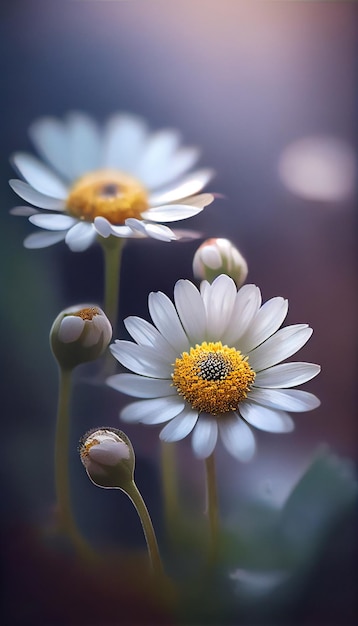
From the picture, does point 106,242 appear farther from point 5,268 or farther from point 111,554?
point 111,554

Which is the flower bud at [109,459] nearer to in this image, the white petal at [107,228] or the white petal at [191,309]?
the white petal at [191,309]

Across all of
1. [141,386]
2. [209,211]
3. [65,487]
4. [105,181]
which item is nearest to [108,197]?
[105,181]

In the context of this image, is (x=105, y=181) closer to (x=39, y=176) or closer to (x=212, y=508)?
(x=39, y=176)

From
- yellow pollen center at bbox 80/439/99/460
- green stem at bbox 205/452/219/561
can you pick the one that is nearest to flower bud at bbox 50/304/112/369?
yellow pollen center at bbox 80/439/99/460

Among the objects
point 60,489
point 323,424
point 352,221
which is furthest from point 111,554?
point 352,221

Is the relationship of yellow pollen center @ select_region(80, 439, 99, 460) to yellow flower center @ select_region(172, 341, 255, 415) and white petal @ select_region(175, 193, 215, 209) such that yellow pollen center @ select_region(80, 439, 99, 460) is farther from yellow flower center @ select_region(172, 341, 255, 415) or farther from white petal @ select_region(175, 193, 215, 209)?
white petal @ select_region(175, 193, 215, 209)

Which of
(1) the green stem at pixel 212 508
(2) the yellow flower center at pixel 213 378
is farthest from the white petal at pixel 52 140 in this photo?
(1) the green stem at pixel 212 508

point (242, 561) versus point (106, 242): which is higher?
point (106, 242)
